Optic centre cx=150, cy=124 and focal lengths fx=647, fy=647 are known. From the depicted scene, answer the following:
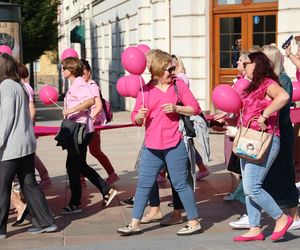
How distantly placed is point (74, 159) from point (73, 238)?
1.22 meters

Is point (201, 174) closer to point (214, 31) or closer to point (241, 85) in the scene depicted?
point (241, 85)

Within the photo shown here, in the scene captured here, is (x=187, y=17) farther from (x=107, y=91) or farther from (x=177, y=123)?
(x=107, y=91)

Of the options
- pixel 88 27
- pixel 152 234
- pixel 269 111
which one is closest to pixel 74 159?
pixel 152 234

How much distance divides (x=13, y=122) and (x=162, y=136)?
136 centimetres

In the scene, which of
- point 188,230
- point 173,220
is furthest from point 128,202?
point 188,230

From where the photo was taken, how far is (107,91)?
1112 inches

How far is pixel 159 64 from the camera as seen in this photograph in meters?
5.96

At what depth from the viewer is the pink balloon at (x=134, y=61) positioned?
19.8 ft

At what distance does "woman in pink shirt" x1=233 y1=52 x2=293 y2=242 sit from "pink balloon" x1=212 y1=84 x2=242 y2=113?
0.07m

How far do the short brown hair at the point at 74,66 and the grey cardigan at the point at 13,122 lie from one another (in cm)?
114

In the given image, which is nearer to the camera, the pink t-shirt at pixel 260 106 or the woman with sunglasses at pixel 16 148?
the pink t-shirt at pixel 260 106

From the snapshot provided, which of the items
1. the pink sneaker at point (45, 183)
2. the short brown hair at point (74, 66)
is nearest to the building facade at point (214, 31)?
the pink sneaker at point (45, 183)

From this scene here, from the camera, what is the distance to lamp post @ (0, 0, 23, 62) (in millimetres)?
13812

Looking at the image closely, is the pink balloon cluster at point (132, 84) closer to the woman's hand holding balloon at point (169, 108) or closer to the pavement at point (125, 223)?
the woman's hand holding balloon at point (169, 108)
